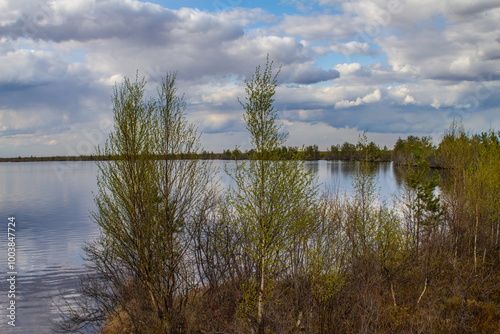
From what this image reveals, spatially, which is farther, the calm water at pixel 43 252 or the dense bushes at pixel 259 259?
the calm water at pixel 43 252

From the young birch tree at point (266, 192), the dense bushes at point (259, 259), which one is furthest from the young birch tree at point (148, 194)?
the young birch tree at point (266, 192)

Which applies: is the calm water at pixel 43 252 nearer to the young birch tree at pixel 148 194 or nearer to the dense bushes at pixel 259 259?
the dense bushes at pixel 259 259

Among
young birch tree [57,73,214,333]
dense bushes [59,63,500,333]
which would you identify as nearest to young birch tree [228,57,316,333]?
dense bushes [59,63,500,333]

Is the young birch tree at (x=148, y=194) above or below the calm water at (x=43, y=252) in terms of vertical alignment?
above

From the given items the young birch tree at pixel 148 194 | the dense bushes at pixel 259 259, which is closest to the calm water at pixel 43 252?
the dense bushes at pixel 259 259

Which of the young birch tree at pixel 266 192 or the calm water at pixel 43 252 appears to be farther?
the calm water at pixel 43 252

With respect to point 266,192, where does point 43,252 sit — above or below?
below

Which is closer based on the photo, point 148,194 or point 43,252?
point 148,194

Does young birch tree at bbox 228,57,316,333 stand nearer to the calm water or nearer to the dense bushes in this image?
the dense bushes

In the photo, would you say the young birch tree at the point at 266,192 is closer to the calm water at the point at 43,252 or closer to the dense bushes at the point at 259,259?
the dense bushes at the point at 259,259

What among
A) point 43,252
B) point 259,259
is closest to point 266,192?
point 259,259

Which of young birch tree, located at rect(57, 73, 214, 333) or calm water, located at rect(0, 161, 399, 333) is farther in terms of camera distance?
calm water, located at rect(0, 161, 399, 333)

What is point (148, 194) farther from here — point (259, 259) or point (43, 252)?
point (43, 252)

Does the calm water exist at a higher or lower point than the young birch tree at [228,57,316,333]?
lower
